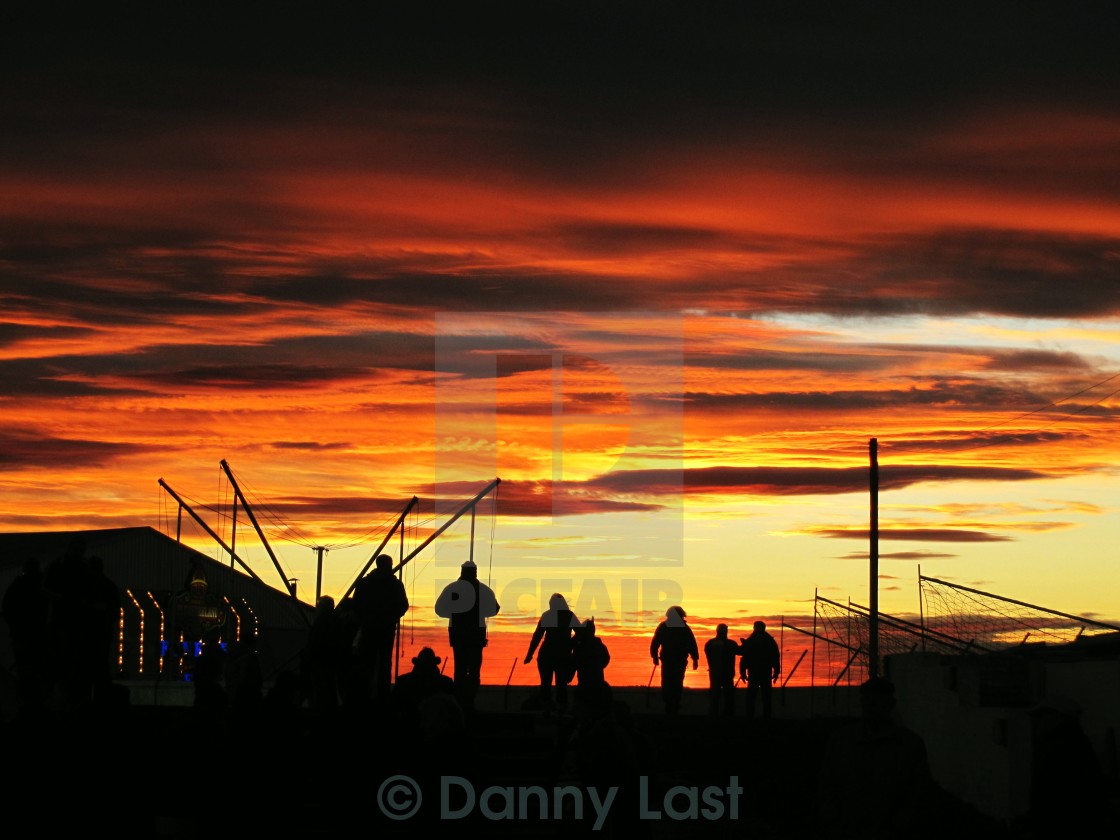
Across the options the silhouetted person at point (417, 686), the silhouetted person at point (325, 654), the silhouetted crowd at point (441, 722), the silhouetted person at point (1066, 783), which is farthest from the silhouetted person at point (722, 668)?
the silhouetted person at point (1066, 783)

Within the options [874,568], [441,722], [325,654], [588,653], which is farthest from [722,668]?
[441,722]

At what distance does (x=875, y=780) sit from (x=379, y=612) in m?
12.6

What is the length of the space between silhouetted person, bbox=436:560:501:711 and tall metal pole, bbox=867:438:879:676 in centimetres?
1303

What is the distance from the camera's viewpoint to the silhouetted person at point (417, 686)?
17141mm

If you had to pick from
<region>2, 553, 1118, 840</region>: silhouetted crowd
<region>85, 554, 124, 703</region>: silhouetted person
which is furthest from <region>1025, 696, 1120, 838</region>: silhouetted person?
<region>85, 554, 124, 703</region>: silhouetted person

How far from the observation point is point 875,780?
1003 cm

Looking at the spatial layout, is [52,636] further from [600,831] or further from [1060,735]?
[1060,735]

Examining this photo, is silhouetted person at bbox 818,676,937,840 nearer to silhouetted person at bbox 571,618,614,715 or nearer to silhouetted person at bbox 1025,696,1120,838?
silhouetted person at bbox 1025,696,1120,838

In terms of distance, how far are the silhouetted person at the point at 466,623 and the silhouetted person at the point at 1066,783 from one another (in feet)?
41.6

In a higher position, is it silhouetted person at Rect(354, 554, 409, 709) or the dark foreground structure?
silhouetted person at Rect(354, 554, 409, 709)

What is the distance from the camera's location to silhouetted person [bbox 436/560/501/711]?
23219mm

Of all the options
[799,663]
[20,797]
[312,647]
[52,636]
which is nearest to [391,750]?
[312,647]

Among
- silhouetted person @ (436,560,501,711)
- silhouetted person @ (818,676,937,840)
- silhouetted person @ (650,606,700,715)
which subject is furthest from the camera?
silhouetted person @ (650,606,700,715)

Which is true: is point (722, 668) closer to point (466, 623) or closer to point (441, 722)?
point (466, 623)
